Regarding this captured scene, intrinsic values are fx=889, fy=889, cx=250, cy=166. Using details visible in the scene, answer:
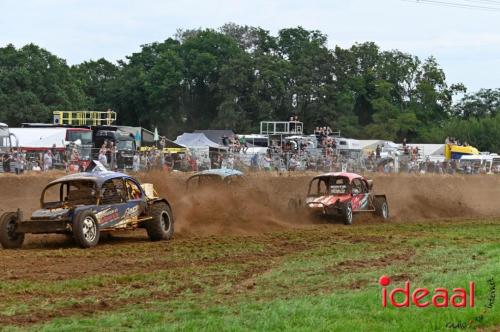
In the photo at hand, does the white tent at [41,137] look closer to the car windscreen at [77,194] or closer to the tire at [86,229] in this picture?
the car windscreen at [77,194]

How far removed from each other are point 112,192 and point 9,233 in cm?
232

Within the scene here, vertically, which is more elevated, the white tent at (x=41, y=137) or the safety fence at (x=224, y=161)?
the white tent at (x=41, y=137)

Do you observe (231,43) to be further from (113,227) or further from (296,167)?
(113,227)

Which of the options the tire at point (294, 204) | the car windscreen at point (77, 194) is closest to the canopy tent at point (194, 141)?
the tire at point (294, 204)

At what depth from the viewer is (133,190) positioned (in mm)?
18828

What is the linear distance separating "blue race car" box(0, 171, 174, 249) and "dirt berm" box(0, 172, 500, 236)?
5.37ft

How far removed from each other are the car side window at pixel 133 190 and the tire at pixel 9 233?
8.24 ft

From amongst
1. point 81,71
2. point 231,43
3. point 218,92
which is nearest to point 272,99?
point 218,92

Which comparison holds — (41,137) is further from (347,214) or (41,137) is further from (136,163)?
(347,214)

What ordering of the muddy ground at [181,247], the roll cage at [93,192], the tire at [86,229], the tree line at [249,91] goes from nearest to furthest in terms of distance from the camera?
1. the muddy ground at [181,247]
2. the tire at [86,229]
3. the roll cage at [93,192]
4. the tree line at [249,91]

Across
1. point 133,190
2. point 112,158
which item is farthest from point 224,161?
point 133,190

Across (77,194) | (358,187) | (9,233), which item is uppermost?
(77,194)

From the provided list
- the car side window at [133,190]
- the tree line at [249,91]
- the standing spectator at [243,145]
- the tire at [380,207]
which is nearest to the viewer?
the car side window at [133,190]

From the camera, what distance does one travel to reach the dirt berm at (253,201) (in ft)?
73.7
